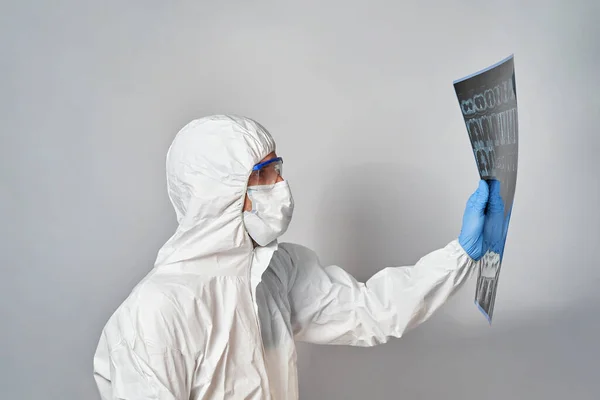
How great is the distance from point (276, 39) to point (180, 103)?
46 centimetres

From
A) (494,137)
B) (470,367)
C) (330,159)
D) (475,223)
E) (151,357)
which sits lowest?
(470,367)

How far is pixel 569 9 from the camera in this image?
2.95 m

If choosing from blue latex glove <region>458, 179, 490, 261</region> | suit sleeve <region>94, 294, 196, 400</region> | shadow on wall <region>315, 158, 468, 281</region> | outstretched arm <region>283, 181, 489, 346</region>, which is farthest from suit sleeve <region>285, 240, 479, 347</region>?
shadow on wall <region>315, 158, 468, 281</region>

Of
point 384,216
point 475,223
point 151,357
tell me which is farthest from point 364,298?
point 384,216

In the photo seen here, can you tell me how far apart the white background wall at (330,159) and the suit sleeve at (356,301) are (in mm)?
750

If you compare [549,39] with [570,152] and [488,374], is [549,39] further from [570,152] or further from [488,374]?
[488,374]

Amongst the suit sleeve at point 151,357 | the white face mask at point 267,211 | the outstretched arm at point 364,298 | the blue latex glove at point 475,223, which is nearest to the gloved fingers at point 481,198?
the blue latex glove at point 475,223

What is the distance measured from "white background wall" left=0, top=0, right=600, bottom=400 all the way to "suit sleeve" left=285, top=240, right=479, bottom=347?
29.5 inches

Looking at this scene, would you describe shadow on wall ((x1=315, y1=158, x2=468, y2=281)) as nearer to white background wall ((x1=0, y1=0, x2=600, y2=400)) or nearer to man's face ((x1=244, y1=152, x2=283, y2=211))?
white background wall ((x1=0, y1=0, x2=600, y2=400))

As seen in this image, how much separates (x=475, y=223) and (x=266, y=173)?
22.7 inches

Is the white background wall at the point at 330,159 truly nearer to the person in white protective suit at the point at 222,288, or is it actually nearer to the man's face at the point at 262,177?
the person in white protective suit at the point at 222,288

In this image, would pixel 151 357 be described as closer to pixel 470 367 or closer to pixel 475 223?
pixel 475 223

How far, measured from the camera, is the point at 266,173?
1.81 metres

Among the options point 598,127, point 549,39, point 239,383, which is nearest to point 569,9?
point 549,39
